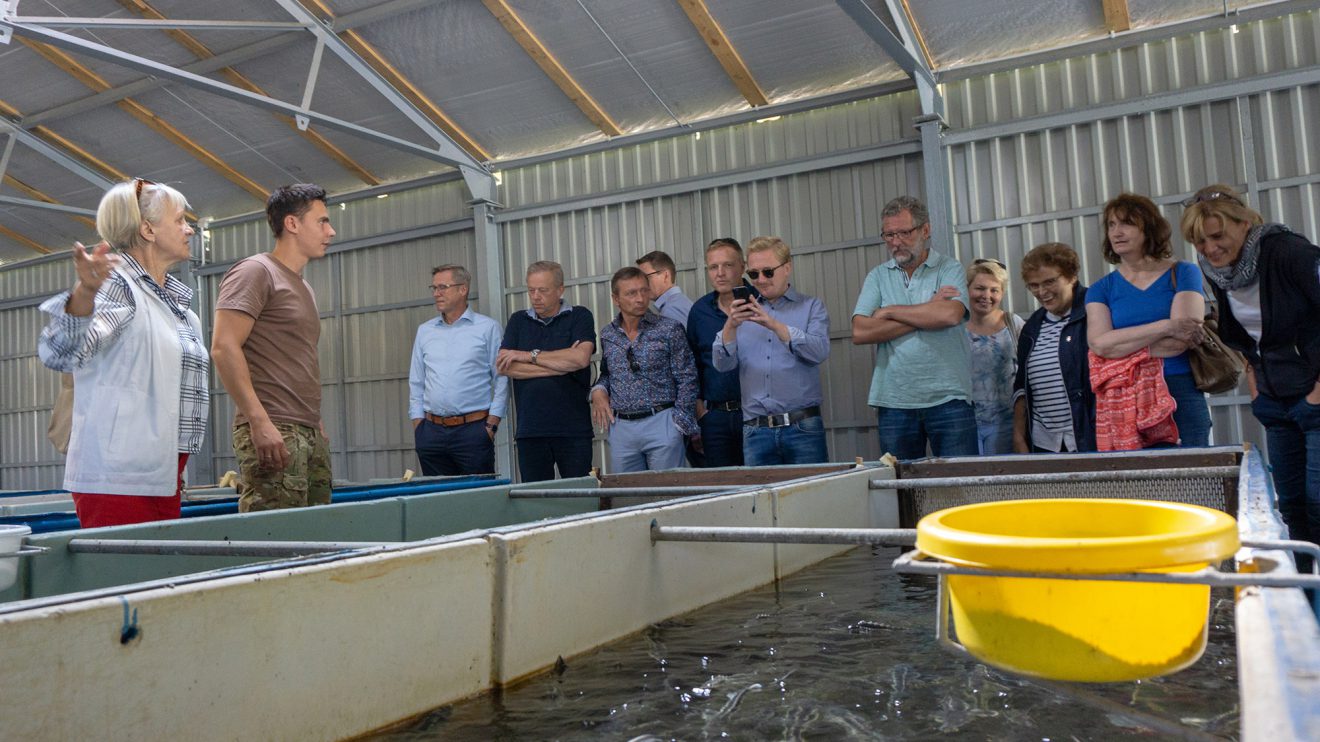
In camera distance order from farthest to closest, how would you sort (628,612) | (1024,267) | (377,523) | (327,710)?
(1024,267) < (377,523) < (628,612) < (327,710)

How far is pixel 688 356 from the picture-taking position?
4.75 m

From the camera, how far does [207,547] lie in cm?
160

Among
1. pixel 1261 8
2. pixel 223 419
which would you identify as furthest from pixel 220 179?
pixel 1261 8

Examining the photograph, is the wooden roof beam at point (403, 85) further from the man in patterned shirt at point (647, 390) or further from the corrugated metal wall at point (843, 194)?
the man in patterned shirt at point (647, 390)

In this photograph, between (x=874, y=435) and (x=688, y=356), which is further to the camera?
(x=874, y=435)

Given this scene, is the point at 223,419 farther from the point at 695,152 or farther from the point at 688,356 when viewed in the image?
the point at 688,356

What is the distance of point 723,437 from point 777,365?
60cm

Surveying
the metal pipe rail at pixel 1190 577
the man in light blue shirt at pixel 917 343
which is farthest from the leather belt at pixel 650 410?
the metal pipe rail at pixel 1190 577

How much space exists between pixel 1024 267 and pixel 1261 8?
2889mm

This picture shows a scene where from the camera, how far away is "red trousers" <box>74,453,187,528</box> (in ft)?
7.39

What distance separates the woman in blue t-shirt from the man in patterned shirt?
1.87 meters

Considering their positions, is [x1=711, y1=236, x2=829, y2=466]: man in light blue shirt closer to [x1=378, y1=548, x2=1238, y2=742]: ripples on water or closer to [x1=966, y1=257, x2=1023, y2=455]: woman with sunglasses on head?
[x1=966, y1=257, x2=1023, y2=455]: woman with sunglasses on head

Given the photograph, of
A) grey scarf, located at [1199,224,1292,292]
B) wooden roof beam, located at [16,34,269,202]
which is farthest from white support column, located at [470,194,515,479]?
grey scarf, located at [1199,224,1292,292]

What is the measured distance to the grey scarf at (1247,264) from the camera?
9.45ft
